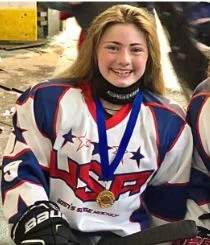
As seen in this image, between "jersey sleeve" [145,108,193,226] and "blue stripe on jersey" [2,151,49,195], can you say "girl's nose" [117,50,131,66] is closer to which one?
"jersey sleeve" [145,108,193,226]

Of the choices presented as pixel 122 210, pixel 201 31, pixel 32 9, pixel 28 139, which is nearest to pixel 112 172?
pixel 122 210

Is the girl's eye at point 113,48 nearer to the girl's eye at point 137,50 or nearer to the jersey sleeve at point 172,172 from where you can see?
the girl's eye at point 137,50

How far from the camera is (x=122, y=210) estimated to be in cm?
136

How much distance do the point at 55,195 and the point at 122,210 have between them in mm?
169

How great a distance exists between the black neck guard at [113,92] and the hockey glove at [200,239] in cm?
36

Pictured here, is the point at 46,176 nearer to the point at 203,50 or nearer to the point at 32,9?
the point at 203,50

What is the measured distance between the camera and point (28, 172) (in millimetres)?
1309

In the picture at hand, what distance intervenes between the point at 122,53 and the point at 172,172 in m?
0.32

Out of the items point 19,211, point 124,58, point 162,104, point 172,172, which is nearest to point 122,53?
point 124,58

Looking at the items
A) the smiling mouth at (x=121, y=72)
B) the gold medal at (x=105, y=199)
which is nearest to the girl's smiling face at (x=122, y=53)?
the smiling mouth at (x=121, y=72)

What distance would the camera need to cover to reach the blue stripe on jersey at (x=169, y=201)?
138 centimetres

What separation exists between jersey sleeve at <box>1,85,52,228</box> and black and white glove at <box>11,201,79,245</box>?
28 millimetres

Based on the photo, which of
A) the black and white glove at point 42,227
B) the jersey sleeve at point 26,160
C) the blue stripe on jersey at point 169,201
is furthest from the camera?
the blue stripe on jersey at point 169,201

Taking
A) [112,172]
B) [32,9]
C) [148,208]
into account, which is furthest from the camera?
[32,9]
